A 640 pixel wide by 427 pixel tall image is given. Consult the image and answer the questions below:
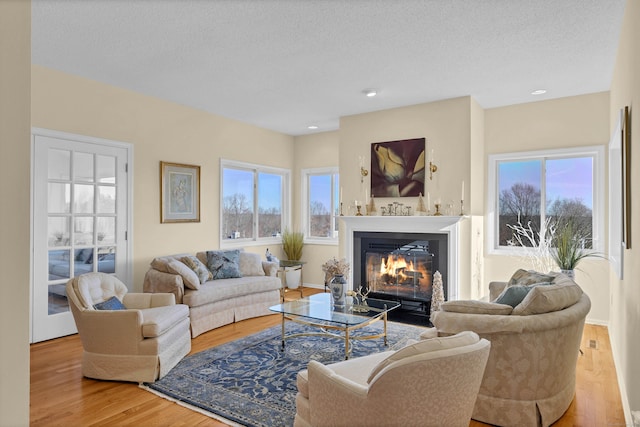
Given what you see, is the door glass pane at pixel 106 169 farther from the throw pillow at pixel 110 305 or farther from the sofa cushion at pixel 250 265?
the sofa cushion at pixel 250 265

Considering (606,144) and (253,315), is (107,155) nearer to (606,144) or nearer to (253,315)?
(253,315)

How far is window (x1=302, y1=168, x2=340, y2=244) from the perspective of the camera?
23.0 ft

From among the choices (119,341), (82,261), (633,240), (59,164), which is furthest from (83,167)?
(633,240)

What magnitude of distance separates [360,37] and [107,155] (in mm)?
3162

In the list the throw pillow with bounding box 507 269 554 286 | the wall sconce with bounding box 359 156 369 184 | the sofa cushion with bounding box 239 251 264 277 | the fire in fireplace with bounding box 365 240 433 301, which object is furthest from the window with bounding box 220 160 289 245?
the throw pillow with bounding box 507 269 554 286

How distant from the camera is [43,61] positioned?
3885 mm

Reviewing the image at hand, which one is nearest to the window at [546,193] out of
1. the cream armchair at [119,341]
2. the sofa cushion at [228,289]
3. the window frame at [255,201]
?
the sofa cushion at [228,289]

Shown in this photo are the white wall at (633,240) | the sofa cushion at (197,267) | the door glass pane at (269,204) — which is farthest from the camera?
the door glass pane at (269,204)

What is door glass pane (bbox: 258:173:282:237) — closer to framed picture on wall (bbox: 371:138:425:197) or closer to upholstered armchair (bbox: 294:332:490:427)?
framed picture on wall (bbox: 371:138:425:197)

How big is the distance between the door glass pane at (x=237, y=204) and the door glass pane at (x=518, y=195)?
3.79 m

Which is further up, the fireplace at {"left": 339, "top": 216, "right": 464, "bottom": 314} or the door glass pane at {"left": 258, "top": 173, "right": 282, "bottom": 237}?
the door glass pane at {"left": 258, "top": 173, "right": 282, "bottom": 237}

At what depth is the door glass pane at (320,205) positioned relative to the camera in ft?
23.3

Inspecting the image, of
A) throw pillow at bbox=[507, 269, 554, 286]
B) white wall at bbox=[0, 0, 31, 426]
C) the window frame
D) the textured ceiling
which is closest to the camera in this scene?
white wall at bbox=[0, 0, 31, 426]

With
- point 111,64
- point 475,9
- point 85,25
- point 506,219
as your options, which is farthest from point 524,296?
point 111,64
